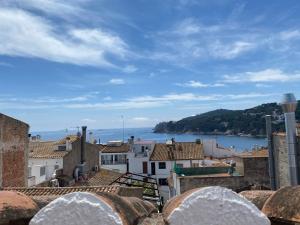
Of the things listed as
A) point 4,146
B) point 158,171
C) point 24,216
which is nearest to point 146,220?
point 24,216

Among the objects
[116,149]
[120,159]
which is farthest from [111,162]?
[116,149]

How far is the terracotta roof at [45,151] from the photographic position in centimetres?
3797

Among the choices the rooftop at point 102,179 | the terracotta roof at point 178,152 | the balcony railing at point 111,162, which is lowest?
the rooftop at point 102,179

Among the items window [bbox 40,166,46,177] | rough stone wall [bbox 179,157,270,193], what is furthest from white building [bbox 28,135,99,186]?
rough stone wall [bbox 179,157,270,193]

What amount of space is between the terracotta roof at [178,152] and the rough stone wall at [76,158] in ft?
34.1

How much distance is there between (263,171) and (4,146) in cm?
1534

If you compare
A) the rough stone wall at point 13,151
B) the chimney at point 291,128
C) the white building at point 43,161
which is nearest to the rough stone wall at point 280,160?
the chimney at point 291,128

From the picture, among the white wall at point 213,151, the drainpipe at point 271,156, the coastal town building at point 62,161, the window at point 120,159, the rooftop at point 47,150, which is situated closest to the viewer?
the drainpipe at point 271,156

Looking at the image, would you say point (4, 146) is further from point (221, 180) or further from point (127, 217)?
point (127, 217)

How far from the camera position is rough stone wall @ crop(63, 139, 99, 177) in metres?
38.3

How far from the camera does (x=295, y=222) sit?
8.71ft

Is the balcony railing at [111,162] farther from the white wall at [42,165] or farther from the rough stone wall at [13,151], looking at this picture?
the rough stone wall at [13,151]

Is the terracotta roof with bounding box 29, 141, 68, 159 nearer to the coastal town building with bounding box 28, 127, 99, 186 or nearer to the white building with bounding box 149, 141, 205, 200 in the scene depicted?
the coastal town building with bounding box 28, 127, 99, 186

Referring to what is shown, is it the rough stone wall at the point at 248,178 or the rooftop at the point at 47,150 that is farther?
the rooftop at the point at 47,150
